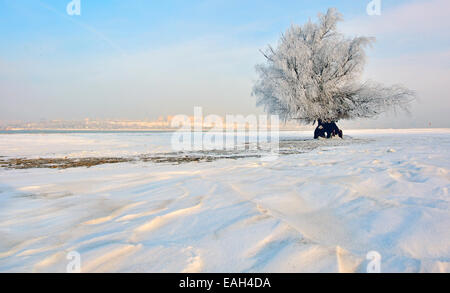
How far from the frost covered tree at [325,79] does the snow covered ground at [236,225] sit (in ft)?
37.4

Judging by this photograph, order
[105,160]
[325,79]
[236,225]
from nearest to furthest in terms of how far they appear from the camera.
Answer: [236,225] < [105,160] < [325,79]

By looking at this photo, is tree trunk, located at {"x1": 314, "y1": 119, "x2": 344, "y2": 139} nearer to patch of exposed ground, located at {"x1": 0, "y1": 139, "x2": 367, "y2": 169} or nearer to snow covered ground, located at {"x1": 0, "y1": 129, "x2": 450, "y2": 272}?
patch of exposed ground, located at {"x1": 0, "y1": 139, "x2": 367, "y2": 169}

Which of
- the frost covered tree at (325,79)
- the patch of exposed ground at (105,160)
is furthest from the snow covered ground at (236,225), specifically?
the frost covered tree at (325,79)

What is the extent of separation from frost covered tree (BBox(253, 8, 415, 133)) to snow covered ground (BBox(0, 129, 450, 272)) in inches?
449

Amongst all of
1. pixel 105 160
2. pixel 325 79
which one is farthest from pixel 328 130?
pixel 105 160

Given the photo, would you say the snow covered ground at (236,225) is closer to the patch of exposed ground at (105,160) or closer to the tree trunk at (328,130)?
the patch of exposed ground at (105,160)

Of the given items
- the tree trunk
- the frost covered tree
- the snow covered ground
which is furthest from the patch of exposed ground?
the tree trunk

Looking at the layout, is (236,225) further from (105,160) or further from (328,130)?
(328,130)

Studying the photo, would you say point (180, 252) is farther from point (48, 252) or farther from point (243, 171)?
point (243, 171)

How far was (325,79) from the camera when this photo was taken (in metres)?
14.5

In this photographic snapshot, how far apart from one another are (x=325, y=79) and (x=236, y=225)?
1456cm

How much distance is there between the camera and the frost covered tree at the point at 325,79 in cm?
1424

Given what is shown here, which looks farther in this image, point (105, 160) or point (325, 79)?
point (325, 79)

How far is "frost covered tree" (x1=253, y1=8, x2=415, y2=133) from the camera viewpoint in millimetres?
14242
